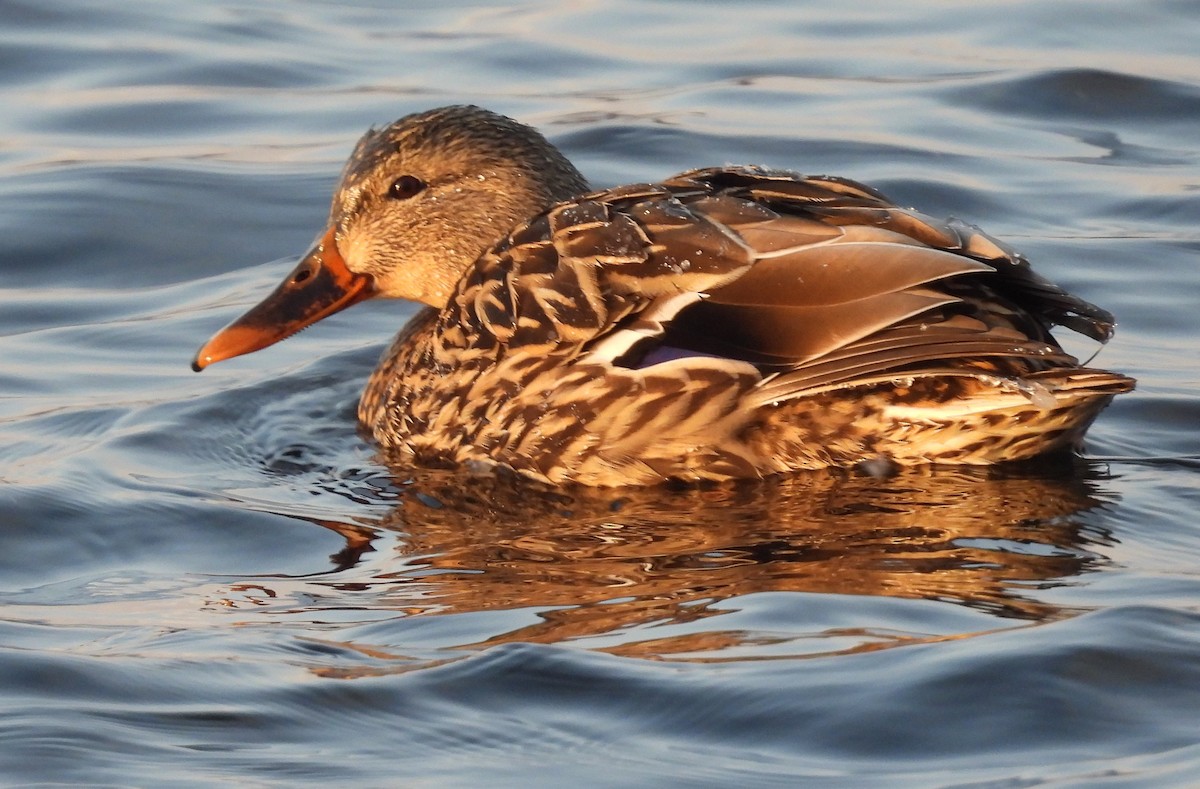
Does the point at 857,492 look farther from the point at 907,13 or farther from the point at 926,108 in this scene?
the point at 907,13

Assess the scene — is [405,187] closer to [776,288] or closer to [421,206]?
[421,206]

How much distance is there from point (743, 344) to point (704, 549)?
725 millimetres

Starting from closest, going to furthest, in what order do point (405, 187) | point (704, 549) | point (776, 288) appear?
point (704, 549), point (776, 288), point (405, 187)

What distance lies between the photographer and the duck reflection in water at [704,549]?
17.6 feet

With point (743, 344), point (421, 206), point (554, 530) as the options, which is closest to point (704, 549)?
point (554, 530)

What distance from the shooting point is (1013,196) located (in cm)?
1051

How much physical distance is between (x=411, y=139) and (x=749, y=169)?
60.3 inches

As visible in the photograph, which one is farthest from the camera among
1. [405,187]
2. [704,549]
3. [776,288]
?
[405,187]

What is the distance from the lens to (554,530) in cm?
634

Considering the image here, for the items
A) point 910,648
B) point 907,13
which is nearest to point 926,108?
point 907,13

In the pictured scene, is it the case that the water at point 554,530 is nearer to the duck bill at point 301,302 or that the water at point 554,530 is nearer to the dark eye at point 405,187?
the duck bill at point 301,302

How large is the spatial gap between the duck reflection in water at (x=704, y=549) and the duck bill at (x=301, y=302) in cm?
121

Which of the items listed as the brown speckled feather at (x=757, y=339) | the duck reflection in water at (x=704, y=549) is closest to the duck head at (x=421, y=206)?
the brown speckled feather at (x=757, y=339)

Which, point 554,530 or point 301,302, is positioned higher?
point 301,302
